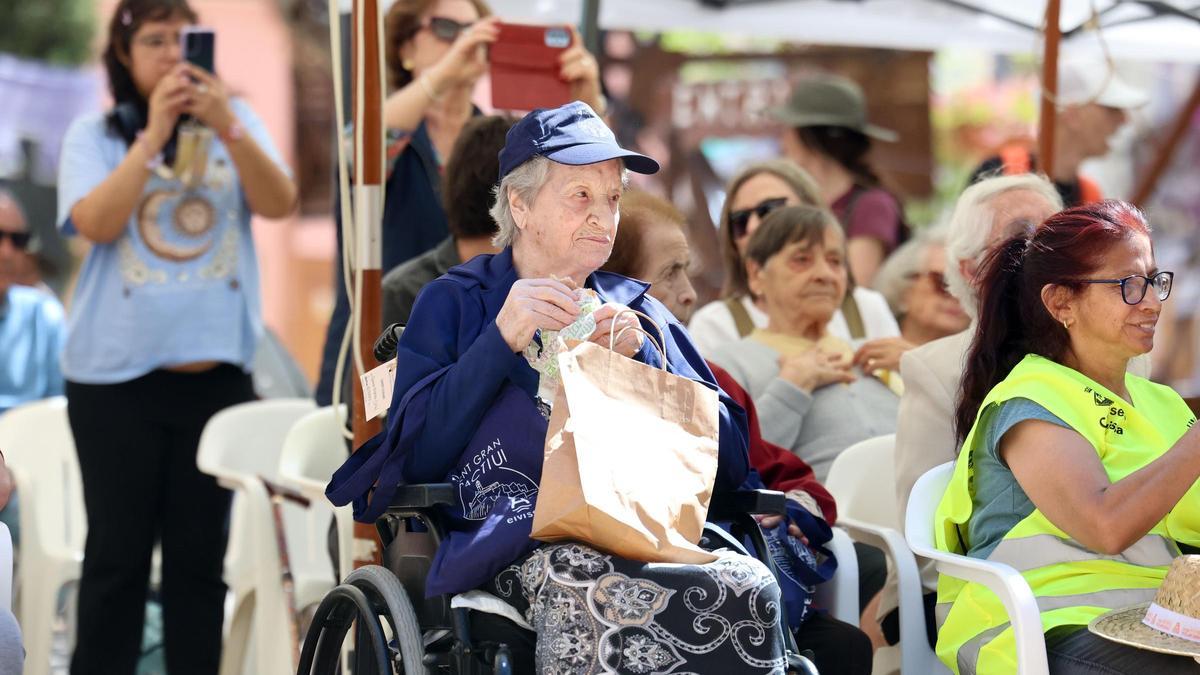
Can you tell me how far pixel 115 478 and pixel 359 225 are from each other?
121cm

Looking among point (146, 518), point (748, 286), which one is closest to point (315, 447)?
point (146, 518)

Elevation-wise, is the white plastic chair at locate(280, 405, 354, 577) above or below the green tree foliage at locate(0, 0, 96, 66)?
below

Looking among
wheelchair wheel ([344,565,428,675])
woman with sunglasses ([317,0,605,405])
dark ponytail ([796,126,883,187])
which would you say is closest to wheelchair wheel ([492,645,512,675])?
wheelchair wheel ([344,565,428,675])

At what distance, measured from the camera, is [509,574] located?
305 centimetres

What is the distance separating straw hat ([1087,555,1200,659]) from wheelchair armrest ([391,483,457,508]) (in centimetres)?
122

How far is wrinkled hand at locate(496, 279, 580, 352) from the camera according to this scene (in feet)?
9.91

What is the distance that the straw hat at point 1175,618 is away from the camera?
274cm

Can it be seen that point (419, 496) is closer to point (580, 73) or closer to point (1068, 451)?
point (1068, 451)

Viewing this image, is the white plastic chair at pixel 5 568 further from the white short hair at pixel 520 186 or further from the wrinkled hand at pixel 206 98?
the wrinkled hand at pixel 206 98

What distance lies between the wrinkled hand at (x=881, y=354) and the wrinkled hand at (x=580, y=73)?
1.02 m

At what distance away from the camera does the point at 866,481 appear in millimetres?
4234

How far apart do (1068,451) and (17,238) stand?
441cm

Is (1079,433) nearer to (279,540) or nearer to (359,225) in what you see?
(359,225)

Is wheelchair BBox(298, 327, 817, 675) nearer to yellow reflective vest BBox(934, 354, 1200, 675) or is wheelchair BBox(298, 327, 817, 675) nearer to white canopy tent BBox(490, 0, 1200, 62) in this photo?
yellow reflective vest BBox(934, 354, 1200, 675)
